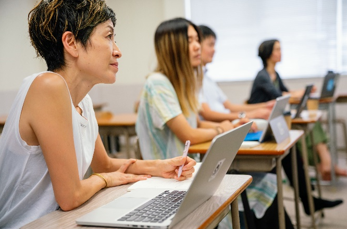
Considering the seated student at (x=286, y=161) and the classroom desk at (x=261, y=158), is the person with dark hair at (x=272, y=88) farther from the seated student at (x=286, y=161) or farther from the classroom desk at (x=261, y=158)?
the classroom desk at (x=261, y=158)

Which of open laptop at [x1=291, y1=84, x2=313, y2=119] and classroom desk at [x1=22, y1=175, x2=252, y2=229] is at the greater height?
classroom desk at [x1=22, y1=175, x2=252, y2=229]

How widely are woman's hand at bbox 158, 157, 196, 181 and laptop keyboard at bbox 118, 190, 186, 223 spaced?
0.64 feet

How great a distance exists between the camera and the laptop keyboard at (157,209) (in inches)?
39.9

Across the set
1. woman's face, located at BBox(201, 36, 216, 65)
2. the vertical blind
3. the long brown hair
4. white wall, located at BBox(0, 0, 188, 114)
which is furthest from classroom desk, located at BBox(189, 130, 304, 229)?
the vertical blind

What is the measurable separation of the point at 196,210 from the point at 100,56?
544 millimetres

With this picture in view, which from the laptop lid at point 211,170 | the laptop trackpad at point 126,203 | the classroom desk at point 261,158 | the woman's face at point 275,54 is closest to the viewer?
the laptop lid at point 211,170

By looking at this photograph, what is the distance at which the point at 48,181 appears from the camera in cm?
127

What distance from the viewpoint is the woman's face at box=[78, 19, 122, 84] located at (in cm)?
132

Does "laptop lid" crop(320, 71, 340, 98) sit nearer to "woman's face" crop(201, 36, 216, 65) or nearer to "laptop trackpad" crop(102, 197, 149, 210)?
"woman's face" crop(201, 36, 216, 65)

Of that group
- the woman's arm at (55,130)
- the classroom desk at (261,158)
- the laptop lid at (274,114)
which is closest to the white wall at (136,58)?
the laptop lid at (274,114)

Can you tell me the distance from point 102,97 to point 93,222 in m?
5.80

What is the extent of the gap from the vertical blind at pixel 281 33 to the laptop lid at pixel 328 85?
1.57 metres

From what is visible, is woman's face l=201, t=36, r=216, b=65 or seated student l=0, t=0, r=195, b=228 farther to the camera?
woman's face l=201, t=36, r=216, b=65

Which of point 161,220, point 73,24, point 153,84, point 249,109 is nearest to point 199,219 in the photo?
point 161,220
